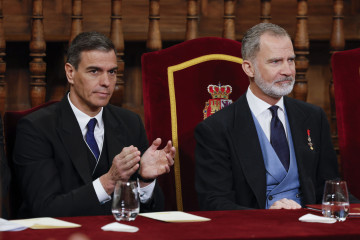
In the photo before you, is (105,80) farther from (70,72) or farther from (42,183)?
(42,183)

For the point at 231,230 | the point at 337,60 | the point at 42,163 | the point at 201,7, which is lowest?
the point at 231,230

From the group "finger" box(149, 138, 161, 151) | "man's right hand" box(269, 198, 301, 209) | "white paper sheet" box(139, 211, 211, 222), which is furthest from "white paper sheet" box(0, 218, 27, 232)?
"man's right hand" box(269, 198, 301, 209)

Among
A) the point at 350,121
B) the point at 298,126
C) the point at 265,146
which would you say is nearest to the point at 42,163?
the point at 265,146

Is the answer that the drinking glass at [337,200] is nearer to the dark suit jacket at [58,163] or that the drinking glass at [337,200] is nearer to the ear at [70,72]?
the dark suit jacket at [58,163]

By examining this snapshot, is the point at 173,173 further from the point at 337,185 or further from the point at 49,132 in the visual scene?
the point at 337,185

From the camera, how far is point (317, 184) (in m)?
2.30

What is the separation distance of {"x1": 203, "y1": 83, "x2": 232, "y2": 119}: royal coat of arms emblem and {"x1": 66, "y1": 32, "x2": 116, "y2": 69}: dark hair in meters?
0.42

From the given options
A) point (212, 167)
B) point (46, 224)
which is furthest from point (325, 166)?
point (46, 224)

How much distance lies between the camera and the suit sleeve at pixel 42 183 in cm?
196

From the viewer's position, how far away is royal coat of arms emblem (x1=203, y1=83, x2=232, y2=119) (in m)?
2.44

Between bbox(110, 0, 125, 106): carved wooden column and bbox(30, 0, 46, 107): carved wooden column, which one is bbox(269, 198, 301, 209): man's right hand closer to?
bbox(110, 0, 125, 106): carved wooden column

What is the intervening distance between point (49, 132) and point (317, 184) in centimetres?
93

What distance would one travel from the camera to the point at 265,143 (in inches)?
86.6

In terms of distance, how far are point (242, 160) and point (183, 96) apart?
0.40 m
